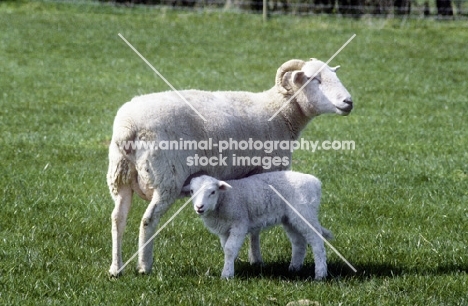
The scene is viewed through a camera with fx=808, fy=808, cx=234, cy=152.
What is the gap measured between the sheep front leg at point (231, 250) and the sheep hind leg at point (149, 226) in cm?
46

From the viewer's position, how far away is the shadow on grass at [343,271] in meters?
5.46

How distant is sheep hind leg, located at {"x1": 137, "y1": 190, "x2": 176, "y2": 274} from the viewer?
5281mm

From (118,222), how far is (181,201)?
225 centimetres

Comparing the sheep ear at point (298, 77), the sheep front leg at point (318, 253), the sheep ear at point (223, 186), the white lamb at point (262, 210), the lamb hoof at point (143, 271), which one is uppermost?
the sheep ear at point (298, 77)

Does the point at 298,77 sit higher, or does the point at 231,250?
the point at 298,77

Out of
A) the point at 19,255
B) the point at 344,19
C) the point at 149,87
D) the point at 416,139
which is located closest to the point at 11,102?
the point at 149,87

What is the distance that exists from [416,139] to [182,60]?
7.51 meters

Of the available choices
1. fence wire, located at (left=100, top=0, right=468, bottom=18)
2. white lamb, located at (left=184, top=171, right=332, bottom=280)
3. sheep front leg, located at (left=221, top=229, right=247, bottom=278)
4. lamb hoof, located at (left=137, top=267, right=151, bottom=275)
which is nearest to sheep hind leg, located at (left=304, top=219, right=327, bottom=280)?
white lamb, located at (left=184, top=171, right=332, bottom=280)

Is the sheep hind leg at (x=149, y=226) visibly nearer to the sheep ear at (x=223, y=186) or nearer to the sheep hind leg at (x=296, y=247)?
the sheep ear at (x=223, y=186)

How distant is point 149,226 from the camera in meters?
5.31

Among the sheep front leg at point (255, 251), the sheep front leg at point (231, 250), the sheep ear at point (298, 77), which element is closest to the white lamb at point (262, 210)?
the sheep front leg at point (231, 250)

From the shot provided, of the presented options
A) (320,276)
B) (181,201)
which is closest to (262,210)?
(320,276)

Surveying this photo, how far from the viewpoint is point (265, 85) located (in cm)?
1491

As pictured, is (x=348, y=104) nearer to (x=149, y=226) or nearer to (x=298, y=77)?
(x=298, y=77)
